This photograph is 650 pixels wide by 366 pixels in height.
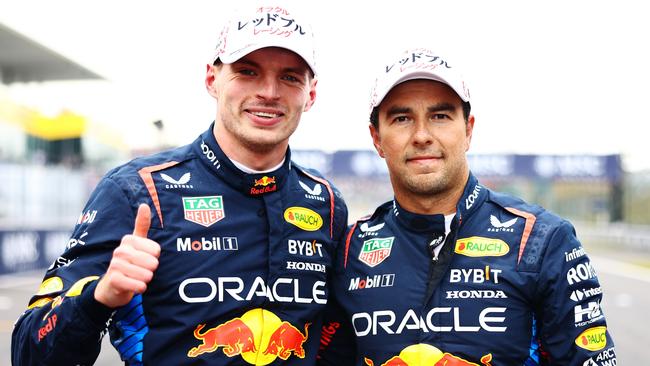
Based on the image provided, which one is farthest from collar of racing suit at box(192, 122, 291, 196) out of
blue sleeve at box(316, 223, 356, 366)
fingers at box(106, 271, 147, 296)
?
fingers at box(106, 271, 147, 296)

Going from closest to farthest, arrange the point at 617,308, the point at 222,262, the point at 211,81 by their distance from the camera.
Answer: the point at 222,262
the point at 211,81
the point at 617,308

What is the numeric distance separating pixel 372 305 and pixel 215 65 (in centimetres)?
119

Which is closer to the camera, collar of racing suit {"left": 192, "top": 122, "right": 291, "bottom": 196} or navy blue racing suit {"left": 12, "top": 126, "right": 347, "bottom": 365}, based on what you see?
navy blue racing suit {"left": 12, "top": 126, "right": 347, "bottom": 365}

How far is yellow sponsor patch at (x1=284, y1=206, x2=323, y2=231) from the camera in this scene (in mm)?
2779

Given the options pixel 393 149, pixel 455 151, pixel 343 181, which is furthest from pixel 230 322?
pixel 343 181

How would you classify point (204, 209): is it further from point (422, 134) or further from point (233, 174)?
point (422, 134)

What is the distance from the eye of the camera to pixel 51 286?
7.62 ft

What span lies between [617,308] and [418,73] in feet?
32.7

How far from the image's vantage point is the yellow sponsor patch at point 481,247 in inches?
103

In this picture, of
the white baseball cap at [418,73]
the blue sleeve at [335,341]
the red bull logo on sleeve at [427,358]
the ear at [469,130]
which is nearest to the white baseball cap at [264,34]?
the white baseball cap at [418,73]

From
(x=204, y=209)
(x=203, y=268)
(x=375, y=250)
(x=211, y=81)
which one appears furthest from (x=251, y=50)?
(x=375, y=250)

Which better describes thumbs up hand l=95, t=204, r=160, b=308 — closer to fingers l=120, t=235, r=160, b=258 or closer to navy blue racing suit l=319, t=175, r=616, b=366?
fingers l=120, t=235, r=160, b=258

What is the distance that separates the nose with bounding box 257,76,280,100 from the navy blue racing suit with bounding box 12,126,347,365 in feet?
0.95

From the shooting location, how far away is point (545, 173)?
25.0 m
